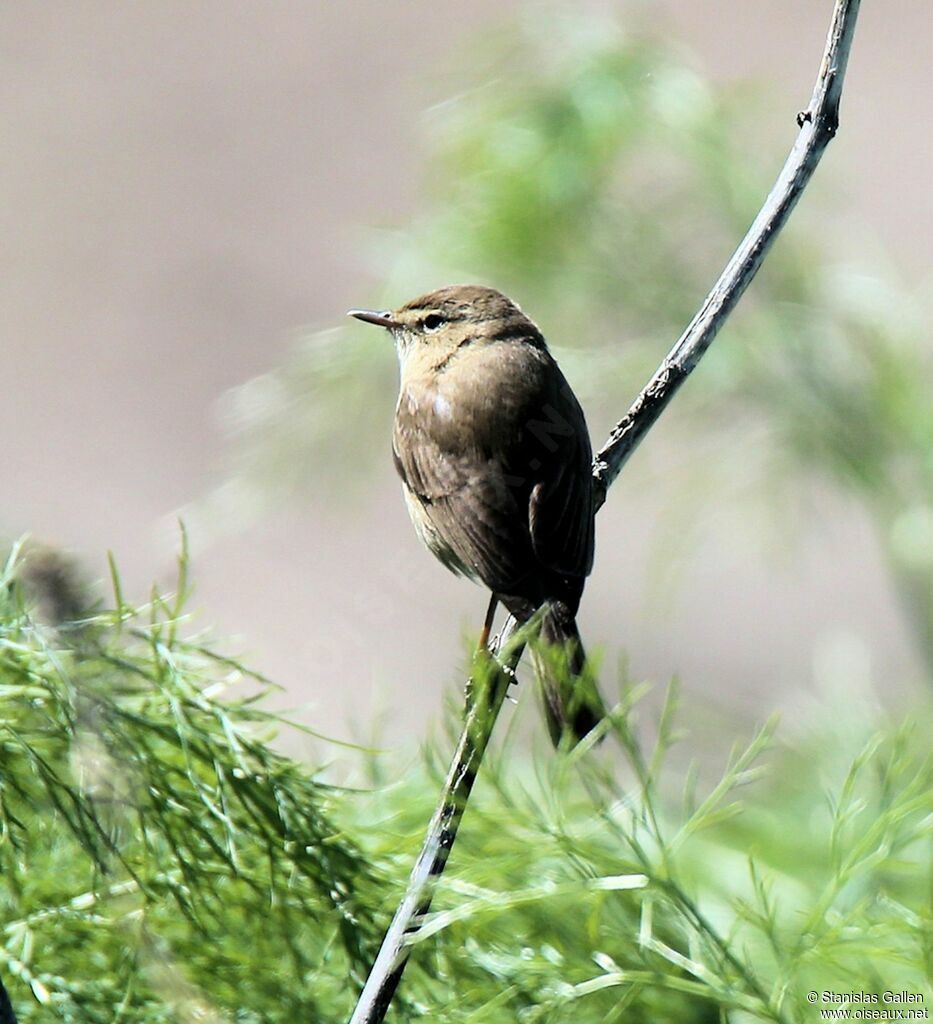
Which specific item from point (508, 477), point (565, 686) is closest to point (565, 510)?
point (508, 477)

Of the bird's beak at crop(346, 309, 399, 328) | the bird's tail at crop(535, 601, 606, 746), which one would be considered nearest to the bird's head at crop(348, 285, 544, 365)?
the bird's beak at crop(346, 309, 399, 328)

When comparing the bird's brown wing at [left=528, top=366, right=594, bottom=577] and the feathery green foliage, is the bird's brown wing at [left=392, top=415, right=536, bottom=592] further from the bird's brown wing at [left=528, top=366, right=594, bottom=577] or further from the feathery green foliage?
the feathery green foliage

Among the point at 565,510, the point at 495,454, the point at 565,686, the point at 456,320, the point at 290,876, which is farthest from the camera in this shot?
the point at 456,320

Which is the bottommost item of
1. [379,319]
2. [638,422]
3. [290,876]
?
[290,876]

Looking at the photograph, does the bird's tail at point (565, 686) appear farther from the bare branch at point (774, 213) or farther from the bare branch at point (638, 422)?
the bare branch at point (774, 213)

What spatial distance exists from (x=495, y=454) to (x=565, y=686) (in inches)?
15.8

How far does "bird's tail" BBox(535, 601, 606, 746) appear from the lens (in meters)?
0.65

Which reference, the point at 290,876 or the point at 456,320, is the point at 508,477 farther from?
the point at 290,876

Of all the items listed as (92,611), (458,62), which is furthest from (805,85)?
(92,611)

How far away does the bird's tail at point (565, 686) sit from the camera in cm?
65

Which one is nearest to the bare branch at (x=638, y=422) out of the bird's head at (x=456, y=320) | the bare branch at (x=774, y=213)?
the bare branch at (x=774, y=213)

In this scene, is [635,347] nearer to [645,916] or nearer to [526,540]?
[526,540]

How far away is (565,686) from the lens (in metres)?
0.67

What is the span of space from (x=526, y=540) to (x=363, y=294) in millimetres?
788
